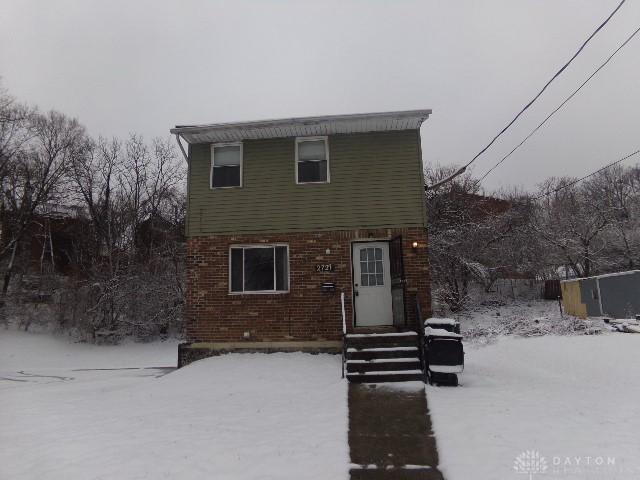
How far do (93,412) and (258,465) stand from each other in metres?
3.39

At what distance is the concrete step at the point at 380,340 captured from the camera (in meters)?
8.13

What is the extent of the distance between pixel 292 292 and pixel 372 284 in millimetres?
1903

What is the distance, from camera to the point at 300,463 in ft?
14.6

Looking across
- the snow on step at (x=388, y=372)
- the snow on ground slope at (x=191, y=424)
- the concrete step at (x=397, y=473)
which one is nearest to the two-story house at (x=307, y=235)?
the snow on ground slope at (x=191, y=424)

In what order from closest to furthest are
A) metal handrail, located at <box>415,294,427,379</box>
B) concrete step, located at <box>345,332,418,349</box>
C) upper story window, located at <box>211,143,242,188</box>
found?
1. metal handrail, located at <box>415,294,427,379</box>
2. concrete step, located at <box>345,332,418,349</box>
3. upper story window, located at <box>211,143,242,188</box>

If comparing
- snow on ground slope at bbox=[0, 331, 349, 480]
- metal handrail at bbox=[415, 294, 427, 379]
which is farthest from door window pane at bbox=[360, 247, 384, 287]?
snow on ground slope at bbox=[0, 331, 349, 480]

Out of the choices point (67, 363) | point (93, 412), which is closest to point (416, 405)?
point (93, 412)

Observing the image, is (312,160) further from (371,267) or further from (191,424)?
(191,424)

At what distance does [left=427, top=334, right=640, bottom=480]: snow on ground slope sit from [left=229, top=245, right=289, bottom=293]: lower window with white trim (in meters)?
4.33

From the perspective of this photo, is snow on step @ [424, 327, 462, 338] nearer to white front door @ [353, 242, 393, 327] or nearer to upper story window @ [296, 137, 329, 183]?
white front door @ [353, 242, 393, 327]

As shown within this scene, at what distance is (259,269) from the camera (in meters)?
9.96

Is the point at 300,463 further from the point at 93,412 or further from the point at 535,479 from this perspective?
the point at 93,412

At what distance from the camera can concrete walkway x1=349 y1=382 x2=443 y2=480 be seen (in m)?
4.39

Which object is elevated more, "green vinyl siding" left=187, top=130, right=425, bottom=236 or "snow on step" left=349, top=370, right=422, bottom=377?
"green vinyl siding" left=187, top=130, right=425, bottom=236
